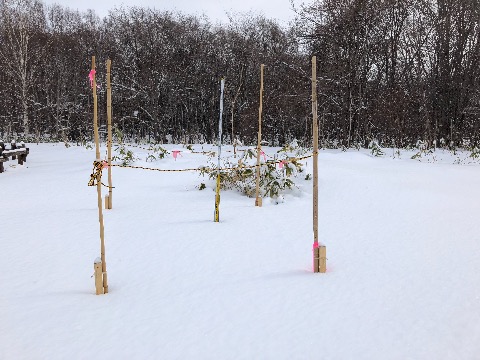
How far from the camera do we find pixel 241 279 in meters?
3.46

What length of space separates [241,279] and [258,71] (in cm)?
2271

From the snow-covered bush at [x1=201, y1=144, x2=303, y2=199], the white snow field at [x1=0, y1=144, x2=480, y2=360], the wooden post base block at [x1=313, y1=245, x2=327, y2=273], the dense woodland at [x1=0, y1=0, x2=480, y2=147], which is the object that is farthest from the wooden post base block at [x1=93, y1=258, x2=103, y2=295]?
the dense woodland at [x1=0, y1=0, x2=480, y2=147]

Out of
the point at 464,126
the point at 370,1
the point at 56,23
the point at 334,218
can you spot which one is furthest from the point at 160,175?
the point at 56,23

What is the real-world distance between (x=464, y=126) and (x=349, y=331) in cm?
1887

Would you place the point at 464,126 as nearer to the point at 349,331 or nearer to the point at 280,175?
the point at 280,175

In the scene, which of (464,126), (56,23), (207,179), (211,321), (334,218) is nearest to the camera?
(211,321)

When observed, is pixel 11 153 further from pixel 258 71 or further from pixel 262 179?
pixel 258 71

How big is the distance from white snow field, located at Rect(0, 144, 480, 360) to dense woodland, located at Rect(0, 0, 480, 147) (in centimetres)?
693

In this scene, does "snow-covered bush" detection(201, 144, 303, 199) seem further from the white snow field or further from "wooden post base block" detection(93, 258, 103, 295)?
"wooden post base block" detection(93, 258, 103, 295)

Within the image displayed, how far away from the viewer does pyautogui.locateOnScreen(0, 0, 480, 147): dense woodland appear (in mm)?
16750

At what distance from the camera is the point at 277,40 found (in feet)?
84.3

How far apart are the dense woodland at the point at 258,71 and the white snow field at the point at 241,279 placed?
6.93 m

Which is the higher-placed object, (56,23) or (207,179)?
(56,23)

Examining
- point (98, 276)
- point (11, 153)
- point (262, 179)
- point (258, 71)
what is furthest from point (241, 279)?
point (258, 71)
